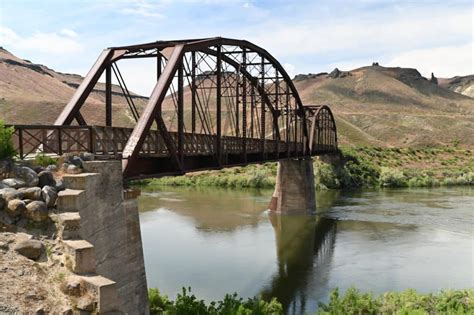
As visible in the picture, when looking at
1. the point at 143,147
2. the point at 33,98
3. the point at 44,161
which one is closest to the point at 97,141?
the point at 143,147

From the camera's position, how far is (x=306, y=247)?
3122 centimetres

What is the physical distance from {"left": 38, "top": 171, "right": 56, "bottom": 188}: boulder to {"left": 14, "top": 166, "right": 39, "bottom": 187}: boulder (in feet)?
0.32

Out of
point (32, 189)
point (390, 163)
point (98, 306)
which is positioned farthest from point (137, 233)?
point (390, 163)

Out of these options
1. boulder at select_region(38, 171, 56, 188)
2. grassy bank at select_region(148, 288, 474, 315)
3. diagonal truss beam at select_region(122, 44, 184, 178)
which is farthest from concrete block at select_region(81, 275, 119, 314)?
grassy bank at select_region(148, 288, 474, 315)

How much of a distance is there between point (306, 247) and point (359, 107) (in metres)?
139

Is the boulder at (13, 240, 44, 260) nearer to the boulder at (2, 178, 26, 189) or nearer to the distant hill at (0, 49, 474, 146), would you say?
the boulder at (2, 178, 26, 189)

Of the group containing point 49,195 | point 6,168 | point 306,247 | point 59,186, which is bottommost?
point 306,247

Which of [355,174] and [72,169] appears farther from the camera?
[355,174]

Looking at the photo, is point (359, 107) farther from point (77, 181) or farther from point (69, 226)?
point (69, 226)

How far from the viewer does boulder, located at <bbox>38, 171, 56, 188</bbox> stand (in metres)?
9.89

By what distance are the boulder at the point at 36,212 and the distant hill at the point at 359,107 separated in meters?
55.8

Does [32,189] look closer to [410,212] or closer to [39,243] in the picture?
[39,243]

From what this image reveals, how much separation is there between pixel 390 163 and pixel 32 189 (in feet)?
234

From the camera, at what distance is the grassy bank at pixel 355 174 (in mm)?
62375
